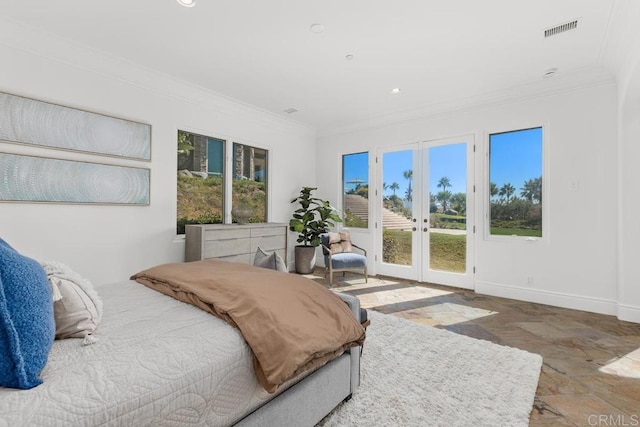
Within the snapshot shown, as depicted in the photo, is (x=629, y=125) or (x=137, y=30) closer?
(x=137, y=30)

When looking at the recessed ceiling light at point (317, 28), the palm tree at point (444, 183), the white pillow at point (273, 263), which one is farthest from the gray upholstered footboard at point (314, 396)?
the palm tree at point (444, 183)

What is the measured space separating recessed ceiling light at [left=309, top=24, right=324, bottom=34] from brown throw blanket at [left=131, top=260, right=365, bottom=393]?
90.0 inches

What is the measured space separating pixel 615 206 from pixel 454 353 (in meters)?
2.83

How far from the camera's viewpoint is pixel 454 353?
254 cm

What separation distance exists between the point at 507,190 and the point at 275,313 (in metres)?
4.10

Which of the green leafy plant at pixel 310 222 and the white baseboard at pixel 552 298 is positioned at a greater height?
the green leafy plant at pixel 310 222

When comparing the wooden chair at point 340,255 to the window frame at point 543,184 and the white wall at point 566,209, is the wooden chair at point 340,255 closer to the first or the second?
the white wall at point 566,209

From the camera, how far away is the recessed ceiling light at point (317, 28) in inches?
111

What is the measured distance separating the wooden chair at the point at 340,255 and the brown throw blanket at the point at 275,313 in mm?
2848

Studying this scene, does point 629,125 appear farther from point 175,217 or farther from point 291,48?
point 175,217

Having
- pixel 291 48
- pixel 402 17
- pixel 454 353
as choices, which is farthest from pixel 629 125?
pixel 291 48

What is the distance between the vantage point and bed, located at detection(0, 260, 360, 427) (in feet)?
2.92

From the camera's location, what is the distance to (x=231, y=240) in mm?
4285

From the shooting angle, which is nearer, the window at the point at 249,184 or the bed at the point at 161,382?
the bed at the point at 161,382
